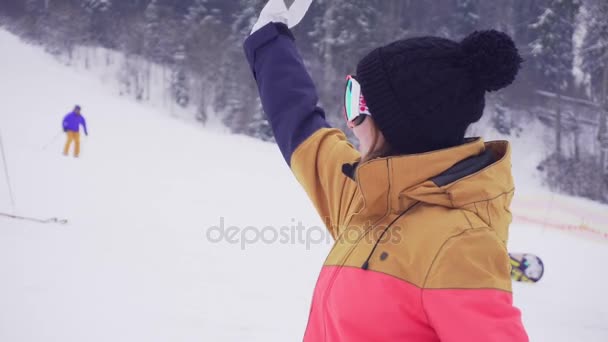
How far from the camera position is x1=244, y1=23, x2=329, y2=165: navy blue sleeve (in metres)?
1.39

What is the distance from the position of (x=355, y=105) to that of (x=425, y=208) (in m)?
0.34

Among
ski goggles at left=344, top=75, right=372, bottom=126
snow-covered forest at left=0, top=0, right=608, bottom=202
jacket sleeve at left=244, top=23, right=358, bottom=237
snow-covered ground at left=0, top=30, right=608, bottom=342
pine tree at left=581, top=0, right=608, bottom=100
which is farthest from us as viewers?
snow-covered forest at left=0, top=0, right=608, bottom=202

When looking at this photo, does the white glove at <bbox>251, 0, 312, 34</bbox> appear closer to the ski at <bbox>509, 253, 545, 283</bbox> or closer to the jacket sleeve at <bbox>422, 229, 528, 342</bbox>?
the jacket sleeve at <bbox>422, 229, 528, 342</bbox>

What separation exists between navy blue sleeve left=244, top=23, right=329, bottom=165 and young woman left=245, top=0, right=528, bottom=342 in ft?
0.77

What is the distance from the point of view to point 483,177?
91 centimetres

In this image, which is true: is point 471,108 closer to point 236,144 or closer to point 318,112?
point 318,112

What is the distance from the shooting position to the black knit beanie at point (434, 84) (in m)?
0.97

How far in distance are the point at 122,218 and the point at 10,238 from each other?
4.44 ft

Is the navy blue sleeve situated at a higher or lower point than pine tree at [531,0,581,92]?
lower

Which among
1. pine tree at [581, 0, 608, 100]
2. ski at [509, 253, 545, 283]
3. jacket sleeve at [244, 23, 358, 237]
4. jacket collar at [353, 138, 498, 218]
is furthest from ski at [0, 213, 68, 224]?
pine tree at [581, 0, 608, 100]

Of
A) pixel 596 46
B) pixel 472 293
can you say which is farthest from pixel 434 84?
pixel 596 46

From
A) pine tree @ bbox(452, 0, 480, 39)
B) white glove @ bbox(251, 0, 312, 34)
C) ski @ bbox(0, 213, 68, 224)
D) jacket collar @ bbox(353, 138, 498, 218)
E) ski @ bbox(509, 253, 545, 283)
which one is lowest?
ski @ bbox(509, 253, 545, 283)

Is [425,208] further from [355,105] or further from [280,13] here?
[280,13]

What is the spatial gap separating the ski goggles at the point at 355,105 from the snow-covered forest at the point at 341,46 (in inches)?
642
